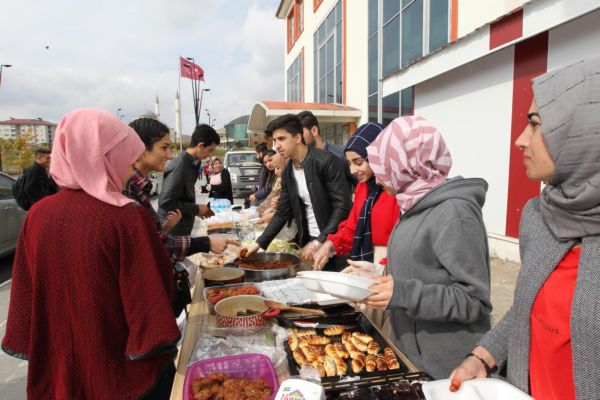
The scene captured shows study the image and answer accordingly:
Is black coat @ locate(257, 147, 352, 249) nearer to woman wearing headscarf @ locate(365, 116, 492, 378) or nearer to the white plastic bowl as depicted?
woman wearing headscarf @ locate(365, 116, 492, 378)

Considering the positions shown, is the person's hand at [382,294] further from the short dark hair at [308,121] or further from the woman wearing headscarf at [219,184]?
the woman wearing headscarf at [219,184]

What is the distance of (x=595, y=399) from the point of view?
0.98m

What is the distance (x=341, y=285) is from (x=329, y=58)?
47.3 ft

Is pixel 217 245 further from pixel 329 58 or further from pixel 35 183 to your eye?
pixel 329 58

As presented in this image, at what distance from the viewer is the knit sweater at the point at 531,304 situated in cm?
99

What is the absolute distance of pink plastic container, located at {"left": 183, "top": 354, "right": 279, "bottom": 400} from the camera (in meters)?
1.37

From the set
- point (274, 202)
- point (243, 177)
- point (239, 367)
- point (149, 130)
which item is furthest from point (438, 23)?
point (243, 177)

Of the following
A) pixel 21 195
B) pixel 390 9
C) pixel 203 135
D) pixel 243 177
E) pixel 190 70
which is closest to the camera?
pixel 203 135

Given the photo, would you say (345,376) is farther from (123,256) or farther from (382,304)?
(123,256)

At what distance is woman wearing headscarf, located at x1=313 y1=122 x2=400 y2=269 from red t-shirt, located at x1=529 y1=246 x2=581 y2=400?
990 mm

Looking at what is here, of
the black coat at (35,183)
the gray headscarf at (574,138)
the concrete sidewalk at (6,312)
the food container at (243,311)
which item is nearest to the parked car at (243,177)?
the black coat at (35,183)

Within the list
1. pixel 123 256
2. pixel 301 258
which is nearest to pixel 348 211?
pixel 301 258

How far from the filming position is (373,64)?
10102mm

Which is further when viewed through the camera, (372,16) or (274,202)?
(372,16)
